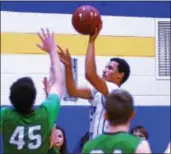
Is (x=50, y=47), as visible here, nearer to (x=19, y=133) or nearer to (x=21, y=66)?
(x=19, y=133)

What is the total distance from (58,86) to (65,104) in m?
4.31

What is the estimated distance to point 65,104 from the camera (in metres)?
9.31

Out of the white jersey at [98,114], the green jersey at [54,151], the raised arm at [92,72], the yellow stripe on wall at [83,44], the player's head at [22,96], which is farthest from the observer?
the yellow stripe on wall at [83,44]

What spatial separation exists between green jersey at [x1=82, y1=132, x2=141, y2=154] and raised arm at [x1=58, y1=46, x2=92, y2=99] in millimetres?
1838

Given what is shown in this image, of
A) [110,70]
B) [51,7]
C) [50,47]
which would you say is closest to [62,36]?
[51,7]

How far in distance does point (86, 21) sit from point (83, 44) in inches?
137

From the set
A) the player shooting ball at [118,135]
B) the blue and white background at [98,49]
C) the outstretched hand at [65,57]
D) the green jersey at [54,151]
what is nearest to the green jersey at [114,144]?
the player shooting ball at [118,135]

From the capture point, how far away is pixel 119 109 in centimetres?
411

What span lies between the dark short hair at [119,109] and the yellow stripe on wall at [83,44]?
503 centimetres

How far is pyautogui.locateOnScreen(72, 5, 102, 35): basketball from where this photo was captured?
599 cm

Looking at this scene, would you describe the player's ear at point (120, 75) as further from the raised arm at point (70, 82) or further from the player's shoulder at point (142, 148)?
the player's shoulder at point (142, 148)

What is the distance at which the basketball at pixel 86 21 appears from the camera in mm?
Answer: 5988

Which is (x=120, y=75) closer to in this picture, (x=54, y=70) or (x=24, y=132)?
(x=54, y=70)

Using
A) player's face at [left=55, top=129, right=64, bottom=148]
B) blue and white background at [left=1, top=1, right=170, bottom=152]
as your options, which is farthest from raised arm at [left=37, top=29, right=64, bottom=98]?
blue and white background at [left=1, top=1, right=170, bottom=152]
